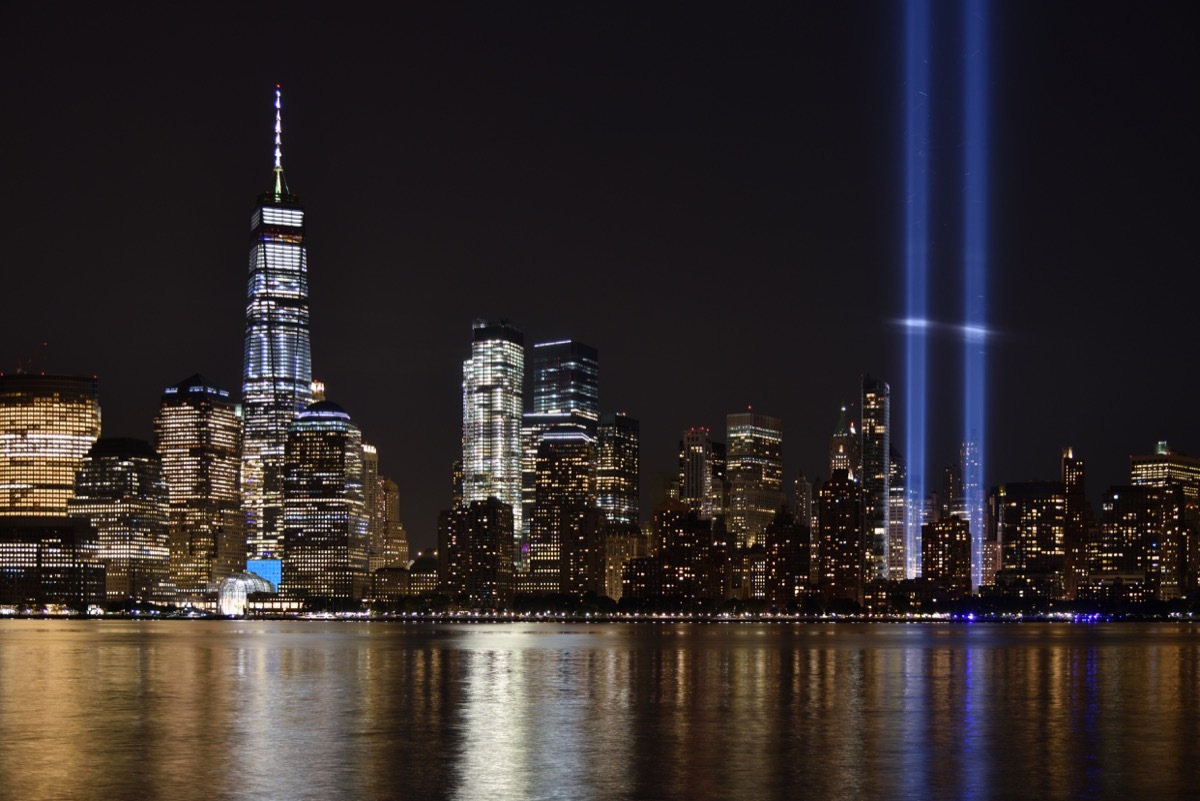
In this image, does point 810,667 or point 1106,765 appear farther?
point 810,667

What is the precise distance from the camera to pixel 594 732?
5609 cm

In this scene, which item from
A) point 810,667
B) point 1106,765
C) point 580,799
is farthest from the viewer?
point 810,667

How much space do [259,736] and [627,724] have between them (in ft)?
44.3

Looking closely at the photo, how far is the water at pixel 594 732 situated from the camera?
4281 centimetres

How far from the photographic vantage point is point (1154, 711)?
66.8 metres

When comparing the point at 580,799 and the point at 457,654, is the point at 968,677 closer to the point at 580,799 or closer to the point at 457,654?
the point at 457,654

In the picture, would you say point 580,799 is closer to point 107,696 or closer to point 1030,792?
point 1030,792

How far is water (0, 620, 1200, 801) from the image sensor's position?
42812 mm

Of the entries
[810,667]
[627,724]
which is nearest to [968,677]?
[810,667]

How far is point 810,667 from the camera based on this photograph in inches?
4092

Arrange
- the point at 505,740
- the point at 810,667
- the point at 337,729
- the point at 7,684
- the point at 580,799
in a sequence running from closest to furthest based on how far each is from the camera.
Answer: the point at 580,799 < the point at 505,740 < the point at 337,729 < the point at 7,684 < the point at 810,667

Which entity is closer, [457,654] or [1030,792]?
[1030,792]

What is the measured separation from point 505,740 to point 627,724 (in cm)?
751

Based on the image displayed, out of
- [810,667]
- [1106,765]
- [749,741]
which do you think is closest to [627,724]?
[749,741]
